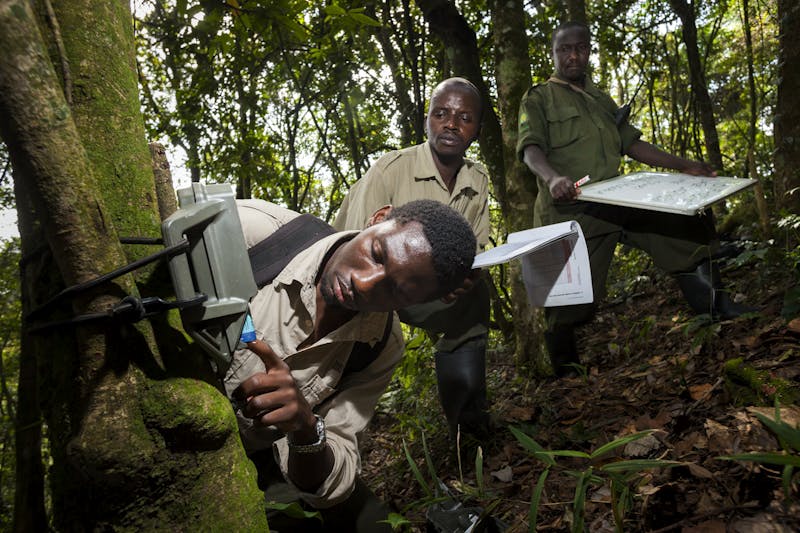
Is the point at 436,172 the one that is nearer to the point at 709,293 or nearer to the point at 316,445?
the point at 709,293

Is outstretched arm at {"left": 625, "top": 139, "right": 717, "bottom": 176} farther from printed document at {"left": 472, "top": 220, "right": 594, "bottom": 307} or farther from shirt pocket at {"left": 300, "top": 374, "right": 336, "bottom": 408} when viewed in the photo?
shirt pocket at {"left": 300, "top": 374, "right": 336, "bottom": 408}

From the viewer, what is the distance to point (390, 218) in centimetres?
212

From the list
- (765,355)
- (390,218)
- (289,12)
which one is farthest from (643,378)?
(289,12)

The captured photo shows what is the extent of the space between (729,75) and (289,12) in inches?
443

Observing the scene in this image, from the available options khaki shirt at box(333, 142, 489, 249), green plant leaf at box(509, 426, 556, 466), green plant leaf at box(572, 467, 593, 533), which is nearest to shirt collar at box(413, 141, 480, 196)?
khaki shirt at box(333, 142, 489, 249)

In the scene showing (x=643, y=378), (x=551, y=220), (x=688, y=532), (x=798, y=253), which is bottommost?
(x=643, y=378)

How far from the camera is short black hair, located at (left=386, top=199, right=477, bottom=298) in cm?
196

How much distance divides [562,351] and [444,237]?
225 cm

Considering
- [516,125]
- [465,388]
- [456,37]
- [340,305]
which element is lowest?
[465,388]

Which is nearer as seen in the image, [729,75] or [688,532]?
[688,532]

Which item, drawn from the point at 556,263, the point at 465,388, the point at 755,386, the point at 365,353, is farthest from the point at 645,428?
the point at 365,353

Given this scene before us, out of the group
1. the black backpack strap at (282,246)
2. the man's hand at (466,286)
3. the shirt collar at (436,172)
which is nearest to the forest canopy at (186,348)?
the shirt collar at (436,172)

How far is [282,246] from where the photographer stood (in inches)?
84.7

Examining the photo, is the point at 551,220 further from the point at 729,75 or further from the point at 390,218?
the point at 729,75
